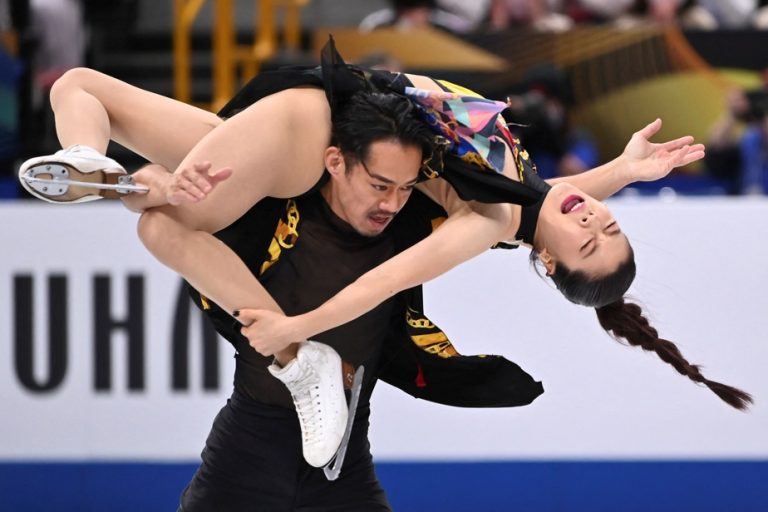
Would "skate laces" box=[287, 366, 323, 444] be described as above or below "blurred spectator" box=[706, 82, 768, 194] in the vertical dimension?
above

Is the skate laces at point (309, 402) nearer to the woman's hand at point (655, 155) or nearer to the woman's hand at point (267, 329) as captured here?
the woman's hand at point (267, 329)

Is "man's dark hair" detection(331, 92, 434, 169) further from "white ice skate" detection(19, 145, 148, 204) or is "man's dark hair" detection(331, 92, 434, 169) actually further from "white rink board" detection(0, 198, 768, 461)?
"white rink board" detection(0, 198, 768, 461)

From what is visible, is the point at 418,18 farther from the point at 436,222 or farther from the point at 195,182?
the point at 195,182

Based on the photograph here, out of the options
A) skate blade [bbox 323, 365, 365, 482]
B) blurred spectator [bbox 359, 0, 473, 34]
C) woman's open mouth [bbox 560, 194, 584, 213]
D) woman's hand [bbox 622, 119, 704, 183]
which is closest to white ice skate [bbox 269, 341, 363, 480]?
skate blade [bbox 323, 365, 365, 482]

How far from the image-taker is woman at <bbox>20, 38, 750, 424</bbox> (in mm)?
2930

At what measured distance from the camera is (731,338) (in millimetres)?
4879

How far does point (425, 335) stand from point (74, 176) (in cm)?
108

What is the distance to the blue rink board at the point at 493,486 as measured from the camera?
4.88 m

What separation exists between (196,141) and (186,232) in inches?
13.2

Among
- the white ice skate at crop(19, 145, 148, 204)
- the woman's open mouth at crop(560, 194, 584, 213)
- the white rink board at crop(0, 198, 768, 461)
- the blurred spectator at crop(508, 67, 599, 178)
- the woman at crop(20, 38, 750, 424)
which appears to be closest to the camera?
the white ice skate at crop(19, 145, 148, 204)

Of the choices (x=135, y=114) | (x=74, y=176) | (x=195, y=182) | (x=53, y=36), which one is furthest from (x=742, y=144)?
(x=74, y=176)

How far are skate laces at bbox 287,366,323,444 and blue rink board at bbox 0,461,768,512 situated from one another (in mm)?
1798

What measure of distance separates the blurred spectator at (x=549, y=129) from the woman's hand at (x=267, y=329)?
3104mm

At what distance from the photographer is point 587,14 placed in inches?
279
